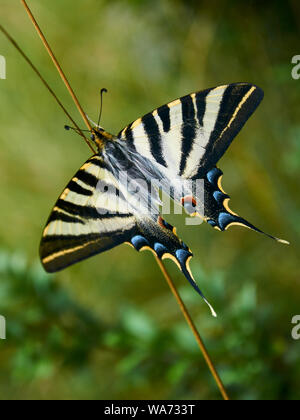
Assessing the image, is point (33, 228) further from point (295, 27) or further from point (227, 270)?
point (295, 27)

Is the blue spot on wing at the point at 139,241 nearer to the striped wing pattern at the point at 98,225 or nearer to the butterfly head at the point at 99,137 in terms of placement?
the striped wing pattern at the point at 98,225

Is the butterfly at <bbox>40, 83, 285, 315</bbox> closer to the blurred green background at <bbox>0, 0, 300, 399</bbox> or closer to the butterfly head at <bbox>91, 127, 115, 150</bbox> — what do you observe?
the butterfly head at <bbox>91, 127, 115, 150</bbox>

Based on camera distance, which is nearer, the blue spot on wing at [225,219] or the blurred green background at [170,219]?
the blue spot on wing at [225,219]

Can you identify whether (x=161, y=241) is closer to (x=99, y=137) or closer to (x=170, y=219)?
(x=99, y=137)

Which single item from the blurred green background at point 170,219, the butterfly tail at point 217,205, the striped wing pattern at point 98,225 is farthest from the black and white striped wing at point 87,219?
the blurred green background at point 170,219

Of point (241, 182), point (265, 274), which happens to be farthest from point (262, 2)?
point (265, 274)

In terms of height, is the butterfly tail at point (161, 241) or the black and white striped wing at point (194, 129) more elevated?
the black and white striped wing at point (194, 129)
